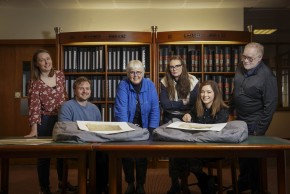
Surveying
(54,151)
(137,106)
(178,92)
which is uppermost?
(178,92)

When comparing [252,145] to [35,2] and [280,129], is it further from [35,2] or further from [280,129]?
[280,129]

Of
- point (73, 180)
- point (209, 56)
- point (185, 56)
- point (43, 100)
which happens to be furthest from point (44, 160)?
point (209, 56)

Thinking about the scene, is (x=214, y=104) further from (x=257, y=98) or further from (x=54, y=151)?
(x=54, y=151)

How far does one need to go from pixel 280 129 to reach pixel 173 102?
14.3 ft

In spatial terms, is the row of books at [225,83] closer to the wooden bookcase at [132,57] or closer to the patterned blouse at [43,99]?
the wooden bookcase at [132,57]

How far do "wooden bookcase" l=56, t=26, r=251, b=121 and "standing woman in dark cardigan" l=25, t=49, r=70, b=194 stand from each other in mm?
1880

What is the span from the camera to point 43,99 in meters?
3.01

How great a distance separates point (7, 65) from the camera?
18.0ft

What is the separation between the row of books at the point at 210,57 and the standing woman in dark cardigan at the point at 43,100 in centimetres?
214

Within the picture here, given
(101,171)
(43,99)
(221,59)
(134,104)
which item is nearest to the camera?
(101,171)

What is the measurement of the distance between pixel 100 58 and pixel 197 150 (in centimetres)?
327

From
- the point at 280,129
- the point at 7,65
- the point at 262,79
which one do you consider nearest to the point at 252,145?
the point at 262,79

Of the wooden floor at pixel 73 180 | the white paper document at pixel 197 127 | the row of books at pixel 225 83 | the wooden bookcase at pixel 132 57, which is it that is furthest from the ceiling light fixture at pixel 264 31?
the white paper document at pixel 197 127

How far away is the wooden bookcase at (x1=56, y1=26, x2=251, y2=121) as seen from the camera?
491 centimetres
